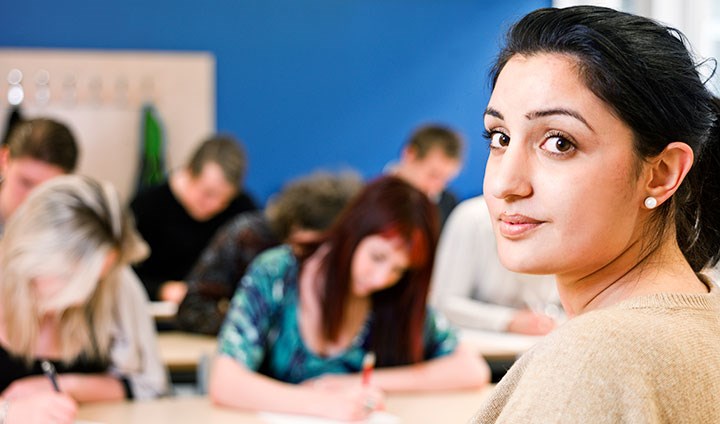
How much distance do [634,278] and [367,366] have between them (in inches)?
76.1

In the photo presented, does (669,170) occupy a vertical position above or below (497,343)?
above

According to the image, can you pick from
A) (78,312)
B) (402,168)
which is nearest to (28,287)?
(78,312)

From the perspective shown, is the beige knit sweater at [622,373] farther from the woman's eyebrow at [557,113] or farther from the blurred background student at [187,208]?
the blurred background student at [187,208]

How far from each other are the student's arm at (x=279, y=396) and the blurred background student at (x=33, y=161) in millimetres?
1336

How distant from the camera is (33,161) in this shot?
388 centimetres

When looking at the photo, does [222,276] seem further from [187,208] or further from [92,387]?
[187,208]

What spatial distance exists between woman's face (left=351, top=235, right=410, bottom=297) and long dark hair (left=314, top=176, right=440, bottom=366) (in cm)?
2

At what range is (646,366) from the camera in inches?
34.9

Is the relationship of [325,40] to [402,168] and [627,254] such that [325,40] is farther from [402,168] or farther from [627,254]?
[627,254]

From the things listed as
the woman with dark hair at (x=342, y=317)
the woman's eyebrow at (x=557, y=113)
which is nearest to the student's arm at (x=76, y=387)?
the woman with dark hair at (x=342, y=317)

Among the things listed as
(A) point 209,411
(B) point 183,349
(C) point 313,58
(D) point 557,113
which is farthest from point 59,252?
(C) point 313,58

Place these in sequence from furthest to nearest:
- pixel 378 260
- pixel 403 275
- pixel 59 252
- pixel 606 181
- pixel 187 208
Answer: pixel 187 208, pixel 403 275, pixel 378 260, pixel 59 252, pixel 606 181

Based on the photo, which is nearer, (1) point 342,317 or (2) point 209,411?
(2) point 209,411

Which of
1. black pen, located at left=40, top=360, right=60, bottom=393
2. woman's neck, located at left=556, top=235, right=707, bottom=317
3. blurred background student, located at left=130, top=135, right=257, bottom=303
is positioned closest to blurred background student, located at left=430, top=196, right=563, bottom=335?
blurred background student, located at left=130, top=135, right=257, bottom=303
